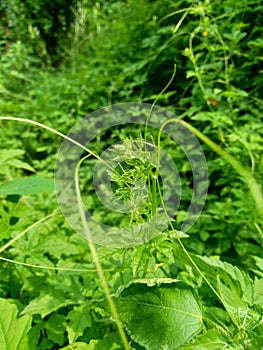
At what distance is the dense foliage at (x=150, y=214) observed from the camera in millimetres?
463

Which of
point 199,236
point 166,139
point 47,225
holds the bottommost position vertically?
point 199,236

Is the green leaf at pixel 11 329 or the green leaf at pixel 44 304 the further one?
the green leaf at pixel 44 304

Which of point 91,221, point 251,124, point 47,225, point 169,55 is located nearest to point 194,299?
point 47,225

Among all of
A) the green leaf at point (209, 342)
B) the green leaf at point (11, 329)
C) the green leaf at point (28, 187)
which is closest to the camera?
the green leaf at point (209, 342)

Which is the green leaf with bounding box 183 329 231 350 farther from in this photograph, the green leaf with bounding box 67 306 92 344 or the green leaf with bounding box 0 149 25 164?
the green leaf with bounding box 0 149 25 164

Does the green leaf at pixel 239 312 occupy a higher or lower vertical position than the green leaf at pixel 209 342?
higher

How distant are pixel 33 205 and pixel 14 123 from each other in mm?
1140

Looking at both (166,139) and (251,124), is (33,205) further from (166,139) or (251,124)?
(251,124)

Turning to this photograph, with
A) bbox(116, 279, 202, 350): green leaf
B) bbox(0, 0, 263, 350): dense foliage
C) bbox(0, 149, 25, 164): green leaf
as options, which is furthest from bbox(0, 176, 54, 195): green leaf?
bbox(116, 279, 202, 350): green leaf

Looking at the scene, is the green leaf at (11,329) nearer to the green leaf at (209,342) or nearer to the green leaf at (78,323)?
the green leaf at (78,323)

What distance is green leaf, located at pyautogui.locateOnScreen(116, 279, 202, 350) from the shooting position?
446mm

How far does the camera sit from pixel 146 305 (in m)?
0.47

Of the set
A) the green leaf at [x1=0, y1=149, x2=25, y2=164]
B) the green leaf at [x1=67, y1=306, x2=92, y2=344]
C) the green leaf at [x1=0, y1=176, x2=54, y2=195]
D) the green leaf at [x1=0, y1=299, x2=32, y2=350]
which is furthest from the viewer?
the green leaf at [x1=0, y1=149, x2=25, y2=164]

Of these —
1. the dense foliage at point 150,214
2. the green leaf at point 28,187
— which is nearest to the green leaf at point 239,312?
the dense foliage at point 150,214
